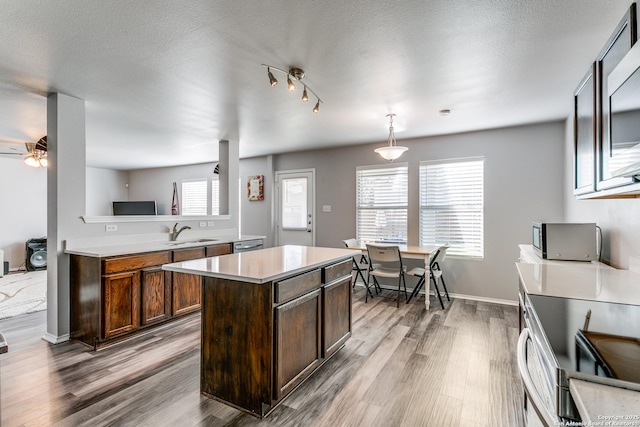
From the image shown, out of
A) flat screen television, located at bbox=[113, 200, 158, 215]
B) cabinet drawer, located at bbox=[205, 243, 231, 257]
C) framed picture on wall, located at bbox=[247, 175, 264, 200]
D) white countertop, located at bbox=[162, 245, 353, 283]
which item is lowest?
cabinet drawer, located at bbox=[205, 243, 231, 257]

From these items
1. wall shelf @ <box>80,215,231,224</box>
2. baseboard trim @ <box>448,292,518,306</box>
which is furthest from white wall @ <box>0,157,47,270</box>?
baseboard trim @ <box>448,292,518,306</box>

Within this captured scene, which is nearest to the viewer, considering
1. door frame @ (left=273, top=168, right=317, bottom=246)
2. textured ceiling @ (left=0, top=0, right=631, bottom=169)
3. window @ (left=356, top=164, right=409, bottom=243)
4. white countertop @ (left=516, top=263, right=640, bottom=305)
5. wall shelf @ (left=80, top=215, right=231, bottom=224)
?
white countertop @ (left=516, top=263, right=640, bottom=305)

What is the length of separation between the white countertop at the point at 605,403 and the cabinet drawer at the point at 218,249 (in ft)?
12.5

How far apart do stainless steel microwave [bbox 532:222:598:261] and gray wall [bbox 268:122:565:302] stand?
176 cm

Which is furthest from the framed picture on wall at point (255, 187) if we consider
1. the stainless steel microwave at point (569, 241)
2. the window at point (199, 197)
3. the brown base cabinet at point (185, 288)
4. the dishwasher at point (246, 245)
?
the stainless steel microwave at point (569, 241)

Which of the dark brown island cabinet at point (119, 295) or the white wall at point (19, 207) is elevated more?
the white wall at point (19, 207)

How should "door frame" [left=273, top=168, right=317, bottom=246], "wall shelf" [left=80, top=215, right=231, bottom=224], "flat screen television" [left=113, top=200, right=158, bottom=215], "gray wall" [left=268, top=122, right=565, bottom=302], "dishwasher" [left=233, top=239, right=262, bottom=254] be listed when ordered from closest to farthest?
"wall shelf" [left=80, top=215, right=231, bottom=224] < "gray wall" [left=268, top=122, right=565, bottom=302] < "dishwasher" [left=233, top=239, right=262, bottom=254] < "door frame" [left=273, top=168, right=317, bottom=246] < "flat screen television" [left=113, top=200, right=158, bottom=215]

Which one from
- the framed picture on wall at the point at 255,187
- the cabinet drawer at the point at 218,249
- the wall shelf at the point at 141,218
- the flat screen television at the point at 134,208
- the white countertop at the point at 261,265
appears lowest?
the cabinet drawer at the point at 218,249

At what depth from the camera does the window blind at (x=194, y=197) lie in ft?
23.9

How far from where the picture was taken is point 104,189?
8008 mm

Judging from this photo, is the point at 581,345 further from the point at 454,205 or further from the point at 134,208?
the point at 134,208

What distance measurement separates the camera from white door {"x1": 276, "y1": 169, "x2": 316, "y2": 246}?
19.1ft

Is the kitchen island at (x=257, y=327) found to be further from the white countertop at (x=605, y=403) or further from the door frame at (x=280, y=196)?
the door frame at (x=280, y=196)

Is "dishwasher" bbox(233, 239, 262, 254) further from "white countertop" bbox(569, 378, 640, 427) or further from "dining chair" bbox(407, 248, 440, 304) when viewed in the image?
"white countertop" bbox(569, 378, 640, 427)
